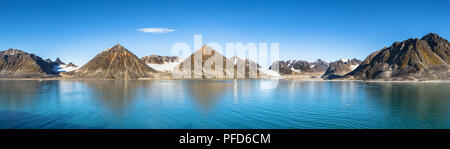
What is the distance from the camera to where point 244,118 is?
31.8m

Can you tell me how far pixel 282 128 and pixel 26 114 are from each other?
119ft

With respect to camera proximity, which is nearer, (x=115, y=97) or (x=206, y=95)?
(x=115, y=97)

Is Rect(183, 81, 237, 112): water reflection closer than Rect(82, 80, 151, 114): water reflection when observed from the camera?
No

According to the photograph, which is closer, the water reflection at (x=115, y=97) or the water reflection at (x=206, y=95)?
the water reflection at (x=115, y=97)

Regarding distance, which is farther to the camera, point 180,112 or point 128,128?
point 180,112
